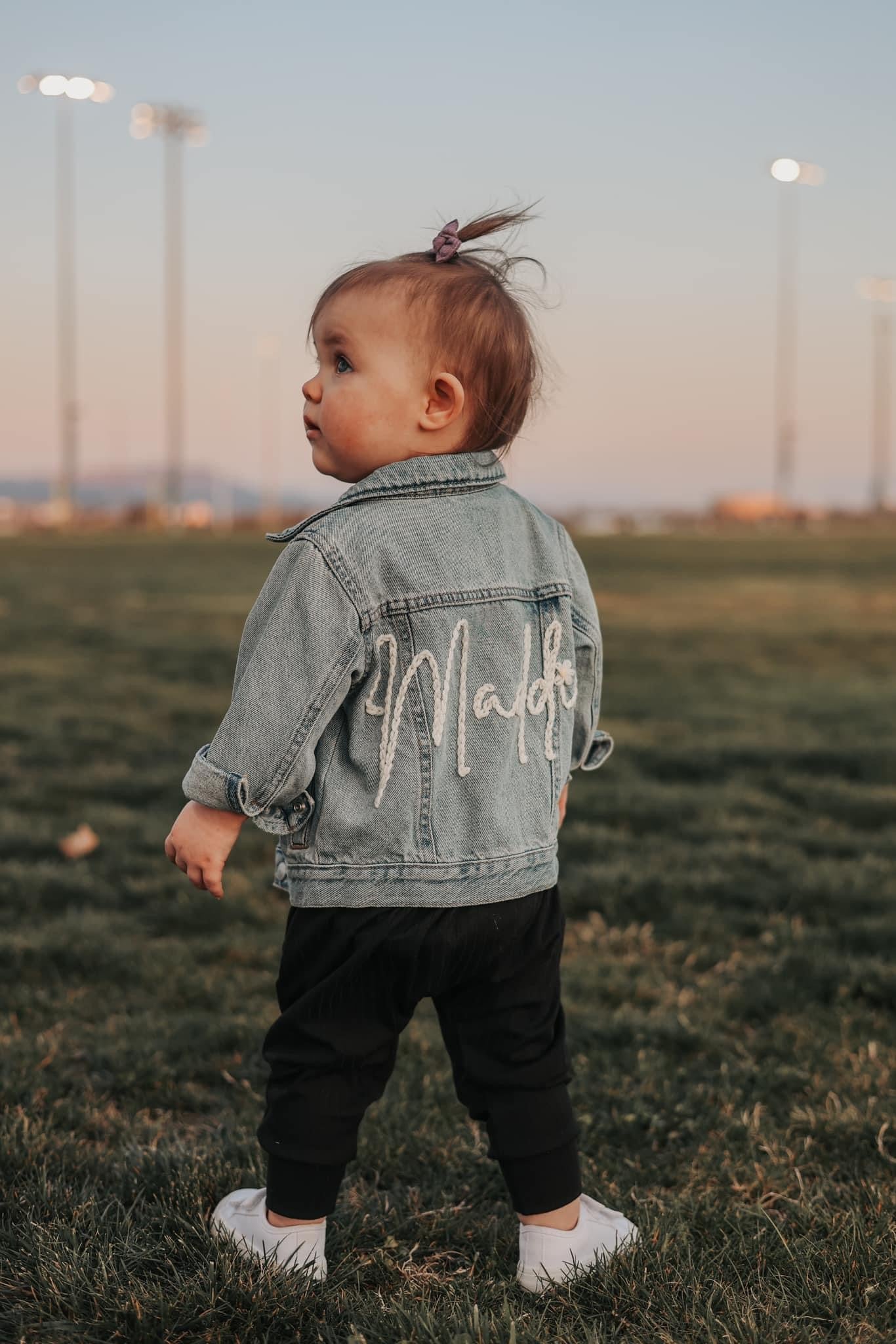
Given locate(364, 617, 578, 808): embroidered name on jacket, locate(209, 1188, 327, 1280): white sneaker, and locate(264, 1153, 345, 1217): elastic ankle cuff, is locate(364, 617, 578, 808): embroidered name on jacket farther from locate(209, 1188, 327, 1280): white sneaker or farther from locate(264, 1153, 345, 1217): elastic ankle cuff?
locate(209, 1188, 327, 1280): white sneaker

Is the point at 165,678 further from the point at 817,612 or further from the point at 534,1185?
the point at 817,612

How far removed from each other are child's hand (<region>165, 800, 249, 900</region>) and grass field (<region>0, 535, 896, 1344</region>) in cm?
63

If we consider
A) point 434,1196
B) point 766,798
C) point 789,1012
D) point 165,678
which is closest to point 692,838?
point 766,798

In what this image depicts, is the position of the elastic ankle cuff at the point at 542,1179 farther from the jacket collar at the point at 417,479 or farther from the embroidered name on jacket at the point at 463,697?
the jacket collar at the point at 417,479

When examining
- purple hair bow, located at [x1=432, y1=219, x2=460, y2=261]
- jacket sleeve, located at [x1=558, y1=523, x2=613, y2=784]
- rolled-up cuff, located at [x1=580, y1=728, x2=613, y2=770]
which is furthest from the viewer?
rolled-up cuff, located at [x1=580, y1=728, x2=613, y2=770]

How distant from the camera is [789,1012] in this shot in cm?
362

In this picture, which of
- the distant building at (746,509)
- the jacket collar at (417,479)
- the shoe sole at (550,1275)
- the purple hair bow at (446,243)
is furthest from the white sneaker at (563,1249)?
the distant building at (746,509)

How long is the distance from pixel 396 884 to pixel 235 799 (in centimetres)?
29

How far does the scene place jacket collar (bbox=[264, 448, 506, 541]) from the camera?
2.18 meters

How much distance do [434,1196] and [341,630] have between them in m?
1.18

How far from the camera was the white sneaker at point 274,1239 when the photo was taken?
2.20m

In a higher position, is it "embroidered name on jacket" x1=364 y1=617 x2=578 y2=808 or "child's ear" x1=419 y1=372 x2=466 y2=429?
"child's ear" x1=419 y1=372 x2=466 y2=429

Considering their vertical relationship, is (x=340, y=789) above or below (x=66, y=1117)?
above

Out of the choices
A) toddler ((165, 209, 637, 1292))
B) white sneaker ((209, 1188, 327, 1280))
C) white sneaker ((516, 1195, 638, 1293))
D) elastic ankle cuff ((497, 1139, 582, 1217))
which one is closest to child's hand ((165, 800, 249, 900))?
toddler ((165, 209, 637, 1292))
